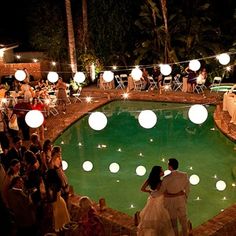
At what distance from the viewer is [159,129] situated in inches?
568

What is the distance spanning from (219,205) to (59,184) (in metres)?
3.70

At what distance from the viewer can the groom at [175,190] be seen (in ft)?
19.8

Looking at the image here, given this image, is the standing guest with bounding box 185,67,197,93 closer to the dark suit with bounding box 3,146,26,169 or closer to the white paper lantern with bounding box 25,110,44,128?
the white paper lantern with bounding box 25,110,44,128

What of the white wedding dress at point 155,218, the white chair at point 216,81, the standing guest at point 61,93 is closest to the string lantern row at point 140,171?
the white wedding dress at point 155,218

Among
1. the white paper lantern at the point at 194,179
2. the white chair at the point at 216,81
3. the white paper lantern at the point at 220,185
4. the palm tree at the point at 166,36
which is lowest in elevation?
the white paper lantern at the point at 220,185

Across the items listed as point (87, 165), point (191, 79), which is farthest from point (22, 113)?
point (191, 79)

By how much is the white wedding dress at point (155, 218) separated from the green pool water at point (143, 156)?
2113mm

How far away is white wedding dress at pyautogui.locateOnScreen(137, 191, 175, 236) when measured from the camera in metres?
6.07

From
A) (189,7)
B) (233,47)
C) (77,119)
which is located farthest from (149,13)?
(77,119)

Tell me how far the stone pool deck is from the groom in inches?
37.5

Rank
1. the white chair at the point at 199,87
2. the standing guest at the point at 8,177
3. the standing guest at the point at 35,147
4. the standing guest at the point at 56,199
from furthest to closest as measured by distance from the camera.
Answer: the white chair at the point at 199,87 < the standing guest at the point at 35,147 < the standing guest at the point at 56,199 < the standing guest at the point at 8,177

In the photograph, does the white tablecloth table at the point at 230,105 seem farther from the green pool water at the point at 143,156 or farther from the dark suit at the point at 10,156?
the dark suit at the point at 10,156

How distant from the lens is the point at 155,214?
6078 mm

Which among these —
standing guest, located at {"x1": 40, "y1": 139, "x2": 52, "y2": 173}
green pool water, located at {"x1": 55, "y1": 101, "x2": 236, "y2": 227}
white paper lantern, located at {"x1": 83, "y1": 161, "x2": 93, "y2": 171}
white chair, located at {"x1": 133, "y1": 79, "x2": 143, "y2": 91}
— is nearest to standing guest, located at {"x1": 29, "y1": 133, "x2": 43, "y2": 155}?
standing guest, located at {"x1": 40, "y1": 139, "x2": 52, "y2": 173}
